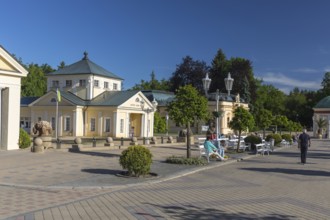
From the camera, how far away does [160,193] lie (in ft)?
35.6

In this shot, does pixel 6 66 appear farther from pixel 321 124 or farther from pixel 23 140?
pixel 321 124

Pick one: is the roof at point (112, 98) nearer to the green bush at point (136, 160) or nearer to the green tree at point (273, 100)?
the green bush at point (136, 160)

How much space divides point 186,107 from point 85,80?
116 feet

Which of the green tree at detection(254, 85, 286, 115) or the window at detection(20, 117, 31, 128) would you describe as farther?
the green tree at detection(254, 85, 286, 115)

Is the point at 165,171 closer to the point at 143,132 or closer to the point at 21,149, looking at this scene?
the point at 21,149

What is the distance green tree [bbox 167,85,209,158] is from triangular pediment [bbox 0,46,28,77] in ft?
30.8

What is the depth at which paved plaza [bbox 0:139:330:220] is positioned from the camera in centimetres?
845

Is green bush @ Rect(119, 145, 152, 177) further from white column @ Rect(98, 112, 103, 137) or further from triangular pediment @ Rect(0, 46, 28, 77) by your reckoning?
white column @ Rect(98, 112, 103, 137)

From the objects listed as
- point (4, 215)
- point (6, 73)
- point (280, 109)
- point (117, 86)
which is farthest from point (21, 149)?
point (280, 109)

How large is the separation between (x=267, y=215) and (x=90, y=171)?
7923 mm

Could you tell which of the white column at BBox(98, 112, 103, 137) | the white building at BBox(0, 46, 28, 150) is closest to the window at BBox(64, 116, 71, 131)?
the white column at BBox(98, 112, 103, 137)

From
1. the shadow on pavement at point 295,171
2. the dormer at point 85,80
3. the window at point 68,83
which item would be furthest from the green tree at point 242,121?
the window at point 68,83

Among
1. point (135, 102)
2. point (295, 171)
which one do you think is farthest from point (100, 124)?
point (295, 171)

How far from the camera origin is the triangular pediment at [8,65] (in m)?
22.5
